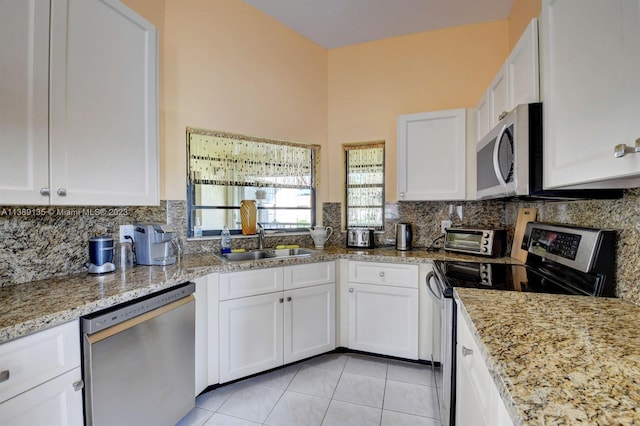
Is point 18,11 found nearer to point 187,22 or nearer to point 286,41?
point 187,22

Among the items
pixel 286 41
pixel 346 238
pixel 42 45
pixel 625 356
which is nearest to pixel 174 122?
pixel 42 45

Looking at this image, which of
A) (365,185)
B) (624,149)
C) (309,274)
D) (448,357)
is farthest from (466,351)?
(365,185)

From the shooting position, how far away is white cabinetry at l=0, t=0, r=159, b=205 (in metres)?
1.17

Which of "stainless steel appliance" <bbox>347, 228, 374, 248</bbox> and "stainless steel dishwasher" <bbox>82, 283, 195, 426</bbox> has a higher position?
"stainless steel appliance" <bbox>347, 228, 374, 248</bbox>

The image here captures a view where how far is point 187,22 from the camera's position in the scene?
2.24 metres

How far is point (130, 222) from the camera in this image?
1.91 metres

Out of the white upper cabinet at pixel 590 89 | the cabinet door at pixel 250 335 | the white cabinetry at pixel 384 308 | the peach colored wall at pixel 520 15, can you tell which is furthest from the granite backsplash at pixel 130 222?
the peach colored wall at pixel 520 15

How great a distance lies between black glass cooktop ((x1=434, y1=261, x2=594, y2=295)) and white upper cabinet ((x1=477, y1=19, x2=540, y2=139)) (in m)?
0.82

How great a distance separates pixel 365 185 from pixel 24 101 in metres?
2.48

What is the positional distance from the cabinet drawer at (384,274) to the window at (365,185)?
2.19ft

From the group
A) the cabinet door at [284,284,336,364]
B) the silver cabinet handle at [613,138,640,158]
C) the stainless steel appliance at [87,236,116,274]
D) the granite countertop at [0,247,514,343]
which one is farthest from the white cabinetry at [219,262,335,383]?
the silver cabinet handle at [613,138,640,158]

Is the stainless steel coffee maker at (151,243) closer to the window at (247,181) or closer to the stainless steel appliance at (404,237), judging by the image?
the window at (247,181)

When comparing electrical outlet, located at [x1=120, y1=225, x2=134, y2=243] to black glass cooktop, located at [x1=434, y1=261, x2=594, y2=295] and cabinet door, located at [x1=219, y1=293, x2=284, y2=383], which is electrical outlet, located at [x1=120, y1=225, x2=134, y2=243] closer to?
cabinet door, located at [x1=219, y1=293, x2=284, y2=383]

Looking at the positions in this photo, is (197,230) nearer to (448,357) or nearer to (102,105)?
(102,105)
